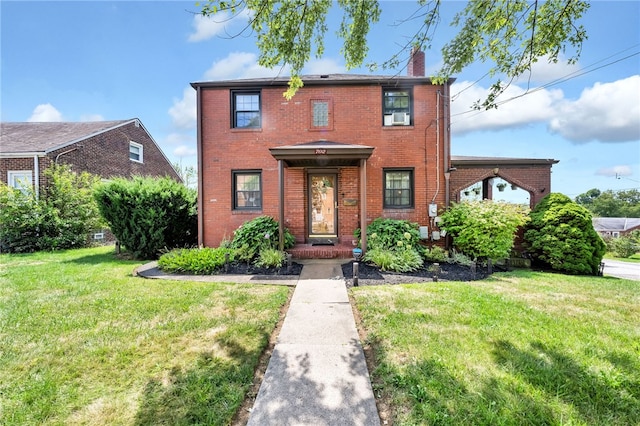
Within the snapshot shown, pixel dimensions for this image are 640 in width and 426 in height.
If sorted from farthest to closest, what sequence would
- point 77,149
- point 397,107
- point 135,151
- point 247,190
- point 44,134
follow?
point 135,151, point 44,134, point 77,149, point 247,190, point 397,107

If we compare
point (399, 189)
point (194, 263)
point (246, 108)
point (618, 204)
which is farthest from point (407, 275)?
point (618, 204)

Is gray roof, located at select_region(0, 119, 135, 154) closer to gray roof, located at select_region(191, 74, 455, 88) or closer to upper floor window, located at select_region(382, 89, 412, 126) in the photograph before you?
gray roof, located at select_region(191, 74, 455, 88)

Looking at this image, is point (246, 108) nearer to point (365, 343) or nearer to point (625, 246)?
point (365, 343)

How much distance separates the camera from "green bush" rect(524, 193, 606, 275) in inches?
314

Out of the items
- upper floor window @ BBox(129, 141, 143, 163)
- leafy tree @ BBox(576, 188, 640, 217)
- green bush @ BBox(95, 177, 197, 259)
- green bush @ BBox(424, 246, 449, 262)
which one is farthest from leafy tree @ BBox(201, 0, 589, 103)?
leafy tree @ BBox(576, 188, 640, 217)

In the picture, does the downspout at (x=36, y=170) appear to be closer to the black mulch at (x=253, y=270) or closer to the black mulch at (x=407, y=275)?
the black mulch at (x=253, y=270)

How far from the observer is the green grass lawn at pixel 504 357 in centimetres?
215

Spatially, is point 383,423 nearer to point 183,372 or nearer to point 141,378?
point 183,372

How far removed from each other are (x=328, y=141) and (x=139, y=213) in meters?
6.75

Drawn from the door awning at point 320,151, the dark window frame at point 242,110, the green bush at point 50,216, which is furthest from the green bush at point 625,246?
the green bush at point 50,216

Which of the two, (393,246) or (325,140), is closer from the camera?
(393,246)

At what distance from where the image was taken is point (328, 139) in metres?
8.98

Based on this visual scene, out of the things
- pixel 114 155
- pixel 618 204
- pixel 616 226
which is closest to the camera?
pixel 114 155

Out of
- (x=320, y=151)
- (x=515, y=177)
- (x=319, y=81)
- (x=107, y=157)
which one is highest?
(x=319, y=81)
